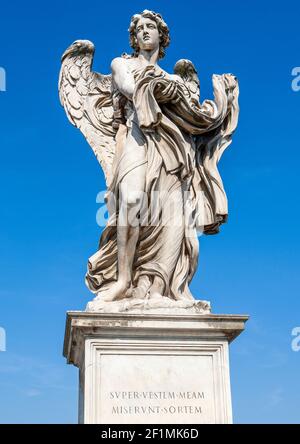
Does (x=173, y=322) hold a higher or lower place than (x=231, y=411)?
higher

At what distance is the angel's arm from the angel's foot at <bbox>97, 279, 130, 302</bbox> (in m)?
2.47

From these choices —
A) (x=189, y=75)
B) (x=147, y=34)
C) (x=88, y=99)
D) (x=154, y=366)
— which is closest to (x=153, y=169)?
(x=88, y=99)

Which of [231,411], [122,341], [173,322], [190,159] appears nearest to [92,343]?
[122,341]

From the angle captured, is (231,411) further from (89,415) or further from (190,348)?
(89,415)

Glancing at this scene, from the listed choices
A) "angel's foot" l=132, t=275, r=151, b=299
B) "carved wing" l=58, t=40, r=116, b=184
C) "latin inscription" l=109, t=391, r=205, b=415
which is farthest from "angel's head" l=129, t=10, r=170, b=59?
"latin inscription" l=109, t=391, r=205, b=415

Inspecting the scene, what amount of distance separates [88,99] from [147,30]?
1.28m

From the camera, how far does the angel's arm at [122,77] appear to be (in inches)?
410

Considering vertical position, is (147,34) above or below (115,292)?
above

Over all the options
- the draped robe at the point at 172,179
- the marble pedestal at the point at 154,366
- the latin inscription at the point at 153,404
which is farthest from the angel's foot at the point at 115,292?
the latin inscription at the point at 153,404

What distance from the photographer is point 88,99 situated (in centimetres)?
1136

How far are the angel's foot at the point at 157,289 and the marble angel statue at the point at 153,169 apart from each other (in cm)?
1

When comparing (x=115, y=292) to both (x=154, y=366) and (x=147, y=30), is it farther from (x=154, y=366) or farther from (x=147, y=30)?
(x=147, y=30)

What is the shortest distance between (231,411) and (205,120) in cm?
378
